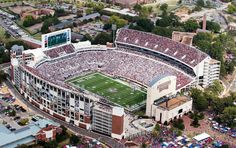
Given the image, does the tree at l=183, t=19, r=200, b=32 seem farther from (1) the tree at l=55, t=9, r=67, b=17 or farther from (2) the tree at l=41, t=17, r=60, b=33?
(1) the tree at l=55, t=9, r=67, b=17

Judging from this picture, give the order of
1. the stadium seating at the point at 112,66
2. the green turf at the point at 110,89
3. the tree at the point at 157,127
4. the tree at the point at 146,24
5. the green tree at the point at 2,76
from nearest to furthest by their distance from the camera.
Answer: the tree at the point at 157,127 → the green turf at the point at 110,89 → the green tree at the point at 2,76 → the stadium seating at the point at 112,66 → the tree at the point at 146,24

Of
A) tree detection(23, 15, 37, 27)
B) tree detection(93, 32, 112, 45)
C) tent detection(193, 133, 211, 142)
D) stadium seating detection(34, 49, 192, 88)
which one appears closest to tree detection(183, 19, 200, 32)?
tree detection(93, 32, 112, 45)

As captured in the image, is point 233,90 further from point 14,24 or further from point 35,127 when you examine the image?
point 14,24

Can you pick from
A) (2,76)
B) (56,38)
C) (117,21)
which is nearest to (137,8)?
(117,21)

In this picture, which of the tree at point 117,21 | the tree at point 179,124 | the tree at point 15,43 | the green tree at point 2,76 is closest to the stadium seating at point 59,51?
the green tree at point 2,76

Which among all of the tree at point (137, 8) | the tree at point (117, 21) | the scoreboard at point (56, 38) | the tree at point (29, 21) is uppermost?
the scoreboard at point (56, 38)

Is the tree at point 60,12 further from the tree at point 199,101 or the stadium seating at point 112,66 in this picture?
the tree at point 199,101
